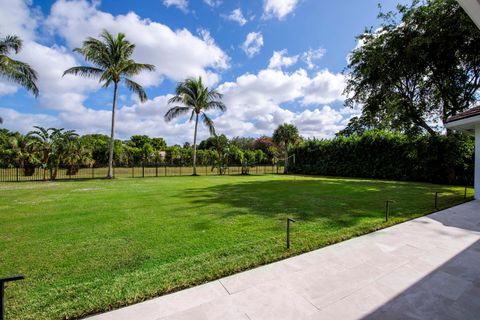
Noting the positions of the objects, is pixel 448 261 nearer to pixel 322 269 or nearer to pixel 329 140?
pixel 322 269

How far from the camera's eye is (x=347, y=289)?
7.67ft

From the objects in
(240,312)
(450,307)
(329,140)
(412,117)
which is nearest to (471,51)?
(412,117)

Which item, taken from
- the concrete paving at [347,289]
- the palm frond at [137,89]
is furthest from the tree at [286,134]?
the concrete paving at [347,289]

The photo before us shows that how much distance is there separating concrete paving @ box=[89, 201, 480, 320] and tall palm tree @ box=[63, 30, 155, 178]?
1598 centimetres

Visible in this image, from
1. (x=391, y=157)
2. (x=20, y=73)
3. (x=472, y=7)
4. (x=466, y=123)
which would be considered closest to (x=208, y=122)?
(x=20, y=73)

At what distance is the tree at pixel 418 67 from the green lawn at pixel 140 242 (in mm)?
9567

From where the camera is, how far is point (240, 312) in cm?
199

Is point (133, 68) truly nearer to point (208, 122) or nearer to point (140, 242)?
point (208, 122)

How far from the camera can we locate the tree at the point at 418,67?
11555 millimetres

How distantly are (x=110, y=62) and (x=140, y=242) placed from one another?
1549 centimetres

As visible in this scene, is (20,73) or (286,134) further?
(286,134)

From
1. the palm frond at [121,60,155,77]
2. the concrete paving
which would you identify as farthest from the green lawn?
the palm frond at [121,60,155,77]

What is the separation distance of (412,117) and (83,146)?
22225 millimetres

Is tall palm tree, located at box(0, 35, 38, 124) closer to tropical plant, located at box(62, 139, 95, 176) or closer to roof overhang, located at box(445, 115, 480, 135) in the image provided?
tropical plant, located at box(62, 139, 95, 176)
